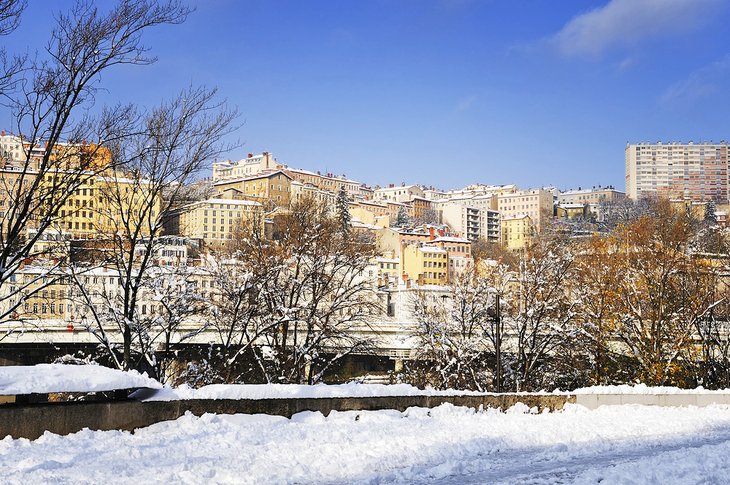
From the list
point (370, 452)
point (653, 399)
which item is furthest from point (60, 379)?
point (653, 399)

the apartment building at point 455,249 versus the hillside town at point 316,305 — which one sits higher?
the apartment building at point 455,249

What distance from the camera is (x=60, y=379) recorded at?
995 cm

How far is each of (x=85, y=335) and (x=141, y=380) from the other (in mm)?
39570

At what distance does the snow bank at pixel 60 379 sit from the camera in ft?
31.7

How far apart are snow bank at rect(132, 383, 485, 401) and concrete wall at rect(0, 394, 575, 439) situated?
0.45 feet

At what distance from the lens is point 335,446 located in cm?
940

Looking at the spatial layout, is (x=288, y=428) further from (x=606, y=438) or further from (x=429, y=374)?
(x=429, y=374)

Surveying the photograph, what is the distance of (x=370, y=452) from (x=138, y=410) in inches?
132

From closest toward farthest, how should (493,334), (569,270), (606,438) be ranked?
(606,438), (493,334), (569,270)

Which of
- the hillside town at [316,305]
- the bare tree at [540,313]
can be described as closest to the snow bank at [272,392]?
the hillside town at [316,305]

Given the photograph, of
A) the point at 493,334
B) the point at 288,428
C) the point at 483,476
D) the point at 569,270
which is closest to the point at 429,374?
the point at 493,334

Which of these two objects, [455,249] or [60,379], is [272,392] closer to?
[60,379]

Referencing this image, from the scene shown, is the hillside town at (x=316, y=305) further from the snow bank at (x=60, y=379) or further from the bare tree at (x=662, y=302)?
the snow bank at (x=60, y=379)

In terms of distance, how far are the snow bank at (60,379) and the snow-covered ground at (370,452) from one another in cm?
59
